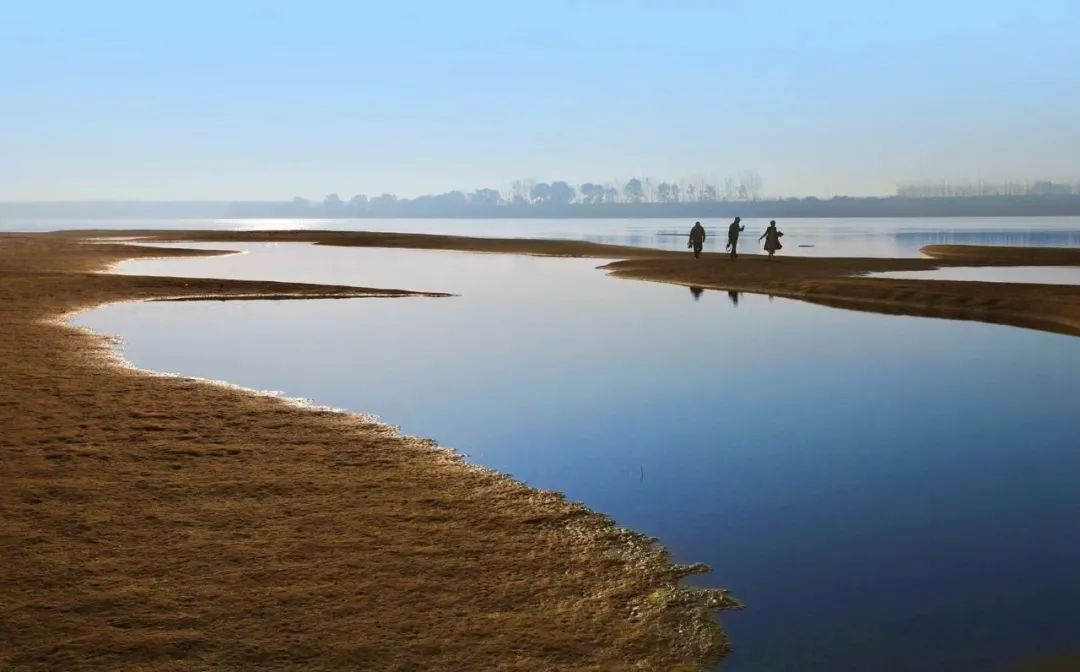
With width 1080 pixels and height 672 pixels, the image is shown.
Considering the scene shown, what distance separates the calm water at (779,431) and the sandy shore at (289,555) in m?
0.83

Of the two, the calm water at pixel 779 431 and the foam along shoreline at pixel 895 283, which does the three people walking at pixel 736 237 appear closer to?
the foam along shoreline at pixel 895 283

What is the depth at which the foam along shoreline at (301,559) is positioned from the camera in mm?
5863

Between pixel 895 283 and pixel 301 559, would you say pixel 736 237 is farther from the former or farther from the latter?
pixel 301 559

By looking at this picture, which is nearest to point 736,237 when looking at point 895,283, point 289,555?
point 895,283

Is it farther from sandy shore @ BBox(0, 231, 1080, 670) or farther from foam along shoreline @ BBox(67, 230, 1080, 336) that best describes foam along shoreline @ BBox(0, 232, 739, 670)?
foam along shoreline @ BBox(67, 230, 1080, 336)

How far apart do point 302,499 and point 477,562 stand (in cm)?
242

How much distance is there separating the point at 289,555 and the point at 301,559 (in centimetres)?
15

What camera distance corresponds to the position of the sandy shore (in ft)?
19.2

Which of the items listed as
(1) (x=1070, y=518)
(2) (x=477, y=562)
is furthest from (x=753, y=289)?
(2) (x=477, y=562)

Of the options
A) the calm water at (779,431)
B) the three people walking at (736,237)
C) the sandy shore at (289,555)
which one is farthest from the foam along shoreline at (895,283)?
the sandy shore at (289,555)

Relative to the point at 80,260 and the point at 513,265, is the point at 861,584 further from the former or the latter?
the point at 80,260

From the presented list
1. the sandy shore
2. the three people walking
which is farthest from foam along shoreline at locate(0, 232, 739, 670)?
the three people walking

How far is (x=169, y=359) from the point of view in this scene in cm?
1800

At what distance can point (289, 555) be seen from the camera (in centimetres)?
735
